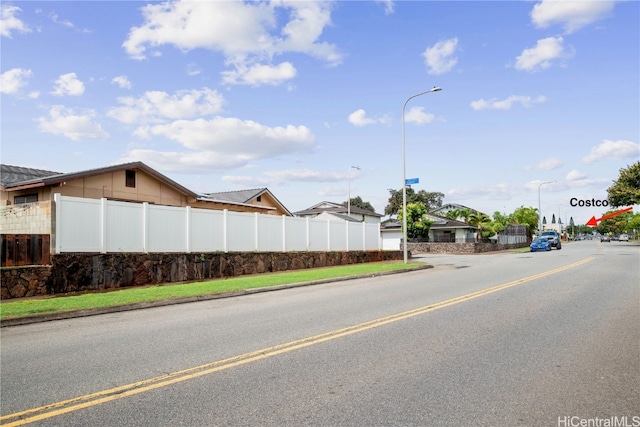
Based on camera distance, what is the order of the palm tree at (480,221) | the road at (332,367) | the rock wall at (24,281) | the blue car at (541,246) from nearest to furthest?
the road at (332,367)
the rock wall at (24,281)
the blue car at (541,246)
the palm tree at (480,221)

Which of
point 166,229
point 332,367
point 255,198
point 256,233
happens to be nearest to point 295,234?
point 256,233

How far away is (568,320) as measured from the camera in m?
8.55

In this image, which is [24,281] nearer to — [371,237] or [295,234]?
[295,234]

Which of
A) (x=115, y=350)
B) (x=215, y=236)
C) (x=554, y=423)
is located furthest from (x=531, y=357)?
(x=215, y=236)

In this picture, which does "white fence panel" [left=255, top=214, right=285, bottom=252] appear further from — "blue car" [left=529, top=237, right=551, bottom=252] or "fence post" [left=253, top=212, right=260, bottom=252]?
"blue car" [left=529, top=237, right=551, bottom=252]

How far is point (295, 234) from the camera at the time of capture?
80.9 feet

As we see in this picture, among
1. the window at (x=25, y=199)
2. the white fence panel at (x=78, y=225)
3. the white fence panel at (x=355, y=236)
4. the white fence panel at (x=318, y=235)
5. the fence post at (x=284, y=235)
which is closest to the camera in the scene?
the white fence panel at (x=78, y=225)

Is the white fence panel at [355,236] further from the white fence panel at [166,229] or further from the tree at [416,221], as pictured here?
the tree at [416,221]

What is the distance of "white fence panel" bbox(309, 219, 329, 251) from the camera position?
85.4 feet

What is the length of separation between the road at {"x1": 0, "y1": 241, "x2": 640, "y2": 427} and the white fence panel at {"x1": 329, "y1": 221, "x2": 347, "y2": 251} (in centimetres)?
1770

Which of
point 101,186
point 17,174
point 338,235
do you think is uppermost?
point 17,174

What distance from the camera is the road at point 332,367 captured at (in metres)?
4.20

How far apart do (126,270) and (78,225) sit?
6.97ft

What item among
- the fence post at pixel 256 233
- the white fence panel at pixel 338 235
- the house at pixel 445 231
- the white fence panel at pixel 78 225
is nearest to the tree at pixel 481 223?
the house at pixel 445 231
